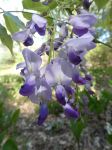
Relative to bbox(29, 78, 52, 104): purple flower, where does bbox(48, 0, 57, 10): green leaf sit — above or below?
above

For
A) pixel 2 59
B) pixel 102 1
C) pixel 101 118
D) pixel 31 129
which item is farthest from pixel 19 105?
pixel 102 1

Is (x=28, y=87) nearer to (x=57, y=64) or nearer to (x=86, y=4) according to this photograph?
(x=57, y=64)

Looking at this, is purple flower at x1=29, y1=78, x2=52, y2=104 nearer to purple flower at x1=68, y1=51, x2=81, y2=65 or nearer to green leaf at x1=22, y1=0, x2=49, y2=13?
purple flower at x1=68, y1=51, x2=81, y2=65

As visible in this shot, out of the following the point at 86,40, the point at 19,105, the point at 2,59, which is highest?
the point at 86,40

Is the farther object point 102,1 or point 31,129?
point 31,129

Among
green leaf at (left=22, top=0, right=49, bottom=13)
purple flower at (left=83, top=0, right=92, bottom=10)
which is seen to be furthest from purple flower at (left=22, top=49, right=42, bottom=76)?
purple flower at (left=83, top=0, right=92, bottom=10)

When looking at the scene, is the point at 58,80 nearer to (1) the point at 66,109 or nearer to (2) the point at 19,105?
(1) the point at 66,109

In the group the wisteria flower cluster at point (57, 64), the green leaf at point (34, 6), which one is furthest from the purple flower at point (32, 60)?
the green leaf at point (34, 6)

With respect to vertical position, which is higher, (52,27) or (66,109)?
(52,27)
